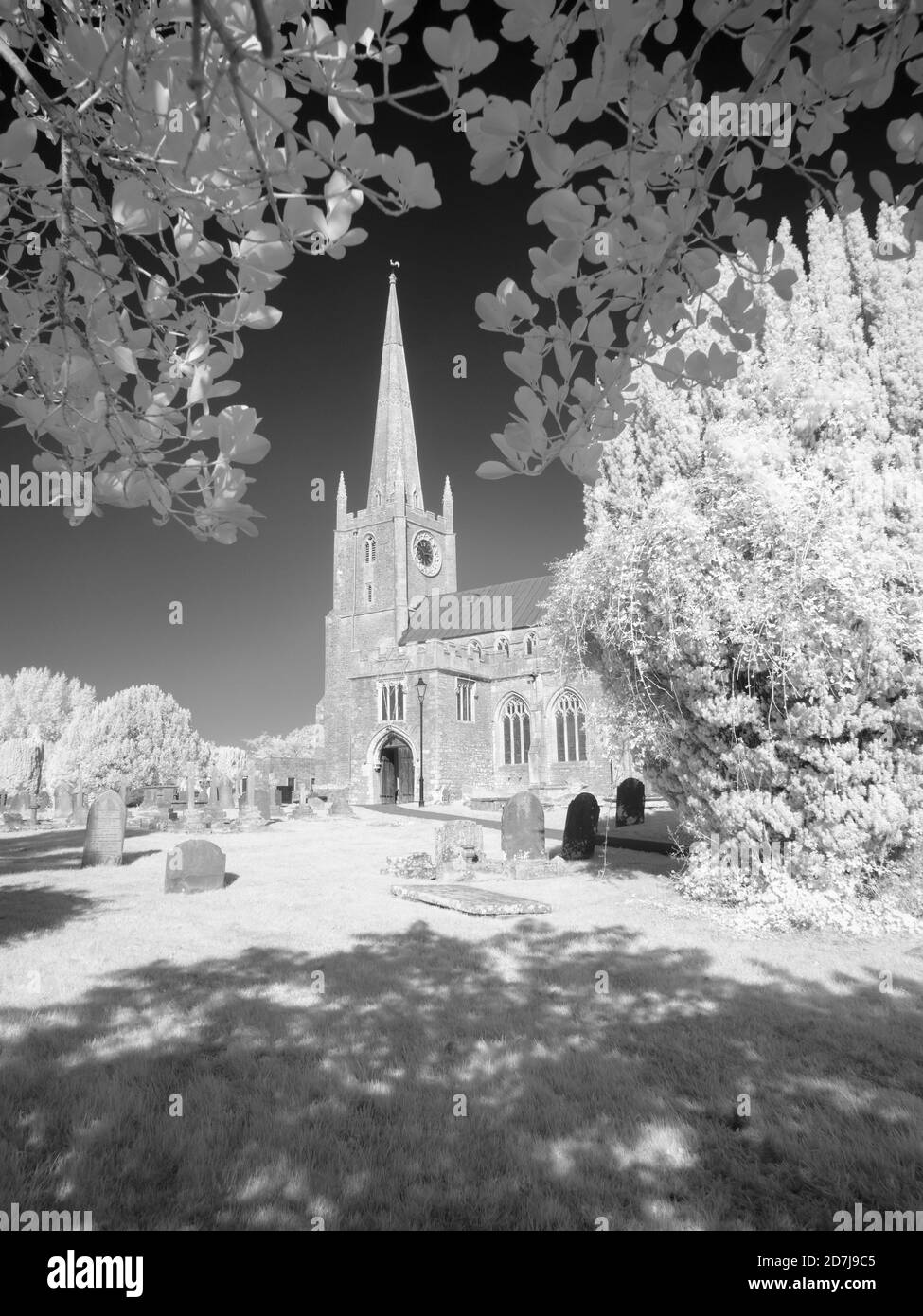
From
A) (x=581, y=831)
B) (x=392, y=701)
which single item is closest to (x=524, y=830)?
(x=581, y=831)

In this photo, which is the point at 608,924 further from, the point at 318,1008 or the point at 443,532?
the point at 443,532

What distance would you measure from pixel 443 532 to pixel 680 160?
152 feet

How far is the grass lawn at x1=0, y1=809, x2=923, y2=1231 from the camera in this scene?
3162mm

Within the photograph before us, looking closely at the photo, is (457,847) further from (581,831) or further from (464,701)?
(464,701)

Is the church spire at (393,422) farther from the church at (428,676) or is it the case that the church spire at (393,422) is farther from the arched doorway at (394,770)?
the arched doorway at (394,770)

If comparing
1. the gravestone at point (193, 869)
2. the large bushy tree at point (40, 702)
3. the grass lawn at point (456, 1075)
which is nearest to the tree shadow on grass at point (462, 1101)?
the grass lawn at point (456, 1075)

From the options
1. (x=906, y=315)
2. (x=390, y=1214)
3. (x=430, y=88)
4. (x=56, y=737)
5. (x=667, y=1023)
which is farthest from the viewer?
(x=56, y=737)

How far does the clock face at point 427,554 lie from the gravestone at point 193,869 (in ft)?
117

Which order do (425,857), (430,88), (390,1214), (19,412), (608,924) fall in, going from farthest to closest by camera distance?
(425,857) < (608,924) < (390,1214) < (19,412) < (430,88)

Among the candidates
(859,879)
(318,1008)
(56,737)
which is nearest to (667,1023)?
(318,1008)

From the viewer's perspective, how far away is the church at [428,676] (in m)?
36.0

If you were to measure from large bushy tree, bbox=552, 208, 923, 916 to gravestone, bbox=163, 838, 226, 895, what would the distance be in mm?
6746

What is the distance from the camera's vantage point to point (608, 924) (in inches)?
333

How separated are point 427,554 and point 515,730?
14873 millimetres
